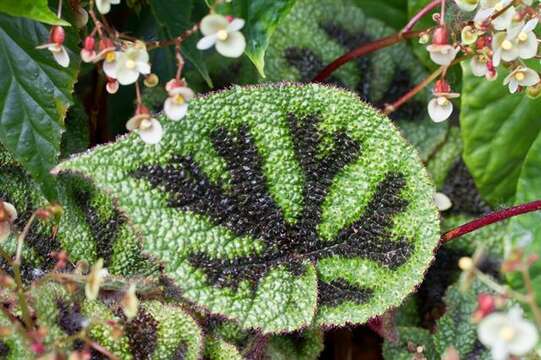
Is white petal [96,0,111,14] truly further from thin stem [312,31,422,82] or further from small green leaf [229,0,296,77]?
thin stem [312,31,422,82]

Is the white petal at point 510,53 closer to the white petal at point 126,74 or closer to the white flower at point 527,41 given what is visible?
the white flower at point 527,41

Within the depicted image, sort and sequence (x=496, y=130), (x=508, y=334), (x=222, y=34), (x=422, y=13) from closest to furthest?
(x=508, y=334) → (x=222, y=34) → (x=422, y=13) → (x=496, y=130)

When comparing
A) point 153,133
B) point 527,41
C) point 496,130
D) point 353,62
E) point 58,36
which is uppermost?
point 58,36

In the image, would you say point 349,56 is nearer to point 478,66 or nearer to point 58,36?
point 478,66

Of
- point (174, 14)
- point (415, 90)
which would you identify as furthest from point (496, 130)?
point (174, 14)

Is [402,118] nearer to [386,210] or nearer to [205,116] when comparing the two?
[386,210]

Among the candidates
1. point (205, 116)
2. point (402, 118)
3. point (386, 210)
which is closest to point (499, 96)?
point (402, 118)
